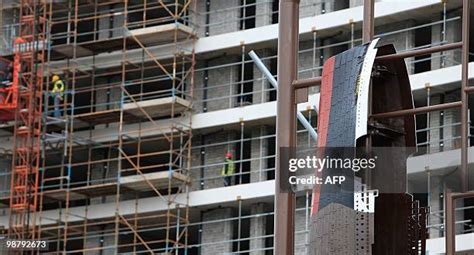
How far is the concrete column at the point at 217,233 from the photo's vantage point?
56031 mm

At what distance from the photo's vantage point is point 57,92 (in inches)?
2378

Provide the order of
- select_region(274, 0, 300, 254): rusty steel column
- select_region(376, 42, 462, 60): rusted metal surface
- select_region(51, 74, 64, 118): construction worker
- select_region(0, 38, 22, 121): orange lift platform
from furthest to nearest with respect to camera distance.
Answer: select_region(51, 74, 64, 118): construction worker < select_region(0, 38, 22, 121): orange lift platform < select_region(274, 0, 300, 254): rusty steel column < select_region(376, 42, 462, 60): rusted metal surface

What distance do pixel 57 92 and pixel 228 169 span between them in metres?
8.20

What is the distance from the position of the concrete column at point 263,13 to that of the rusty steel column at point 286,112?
38.7m

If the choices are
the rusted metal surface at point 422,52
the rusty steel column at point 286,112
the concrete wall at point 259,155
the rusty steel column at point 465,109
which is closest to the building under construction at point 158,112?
the concrete wall at point 259,155

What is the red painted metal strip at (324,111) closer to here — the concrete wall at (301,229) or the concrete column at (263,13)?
the concrete wall at (301,229)

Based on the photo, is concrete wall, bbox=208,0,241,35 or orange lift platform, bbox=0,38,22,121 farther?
orange lift platform, bbox=0,38,22,121

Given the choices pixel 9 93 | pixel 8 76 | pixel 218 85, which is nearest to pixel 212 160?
pixel 218 85

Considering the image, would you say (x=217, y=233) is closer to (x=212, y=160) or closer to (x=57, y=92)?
(x=212, y=160)

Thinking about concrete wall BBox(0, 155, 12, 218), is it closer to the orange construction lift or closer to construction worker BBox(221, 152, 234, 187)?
the orange construction lift

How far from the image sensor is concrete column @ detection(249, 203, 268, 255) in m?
55.1

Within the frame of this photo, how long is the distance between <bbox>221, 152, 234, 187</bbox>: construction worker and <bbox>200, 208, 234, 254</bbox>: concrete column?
1049 millimetres

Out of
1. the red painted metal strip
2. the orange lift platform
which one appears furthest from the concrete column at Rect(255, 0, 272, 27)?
the red painted metal strip

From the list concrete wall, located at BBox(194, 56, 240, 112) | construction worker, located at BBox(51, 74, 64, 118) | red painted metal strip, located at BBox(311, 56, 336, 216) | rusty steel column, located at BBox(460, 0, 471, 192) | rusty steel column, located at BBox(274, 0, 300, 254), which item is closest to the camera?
rusty steel column, located at BBox(460, 0, 471, 192)
